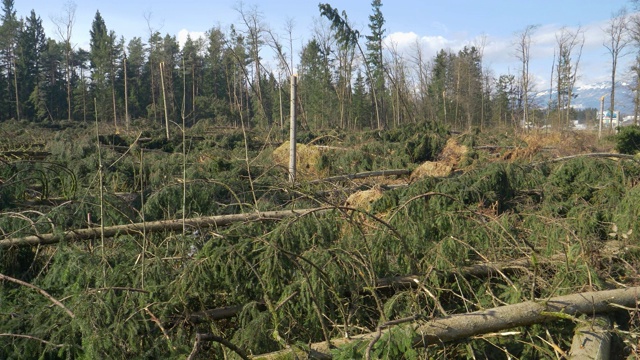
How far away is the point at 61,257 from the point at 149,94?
4083cm

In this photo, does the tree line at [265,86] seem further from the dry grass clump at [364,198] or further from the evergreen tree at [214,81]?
the dry grass clump at [364,198]

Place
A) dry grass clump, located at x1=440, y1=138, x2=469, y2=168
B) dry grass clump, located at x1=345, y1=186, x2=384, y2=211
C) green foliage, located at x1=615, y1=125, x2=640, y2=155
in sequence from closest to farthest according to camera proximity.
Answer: dry grass clump, located at x1=345, y1=186, x2=384, y2=211 < dry grass clump, located at x1=440, y1=138, x2=469, y2=168 < green foliage, located at x1=615, y1=125, x2=640, y2=155

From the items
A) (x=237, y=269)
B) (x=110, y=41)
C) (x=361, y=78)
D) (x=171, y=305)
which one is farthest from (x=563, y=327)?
(x=110, y=41)

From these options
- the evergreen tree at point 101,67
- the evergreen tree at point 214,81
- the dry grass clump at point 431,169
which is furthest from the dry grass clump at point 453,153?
the evergreen tree at point 101,67

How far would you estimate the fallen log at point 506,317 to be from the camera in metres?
2.78

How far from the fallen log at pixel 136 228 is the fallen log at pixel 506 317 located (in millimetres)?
1232

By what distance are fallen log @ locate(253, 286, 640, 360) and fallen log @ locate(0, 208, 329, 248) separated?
1.23 meters

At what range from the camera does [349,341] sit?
112 inches

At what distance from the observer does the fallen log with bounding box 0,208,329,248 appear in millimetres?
3982

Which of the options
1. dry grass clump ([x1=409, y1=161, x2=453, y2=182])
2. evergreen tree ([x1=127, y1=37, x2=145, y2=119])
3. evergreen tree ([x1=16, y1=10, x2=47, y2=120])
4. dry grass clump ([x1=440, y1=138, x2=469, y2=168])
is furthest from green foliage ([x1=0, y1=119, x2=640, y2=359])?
evergreen tree ([x1=127, y1=37, x2=145, y2=119])

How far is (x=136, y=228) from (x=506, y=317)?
2840mm

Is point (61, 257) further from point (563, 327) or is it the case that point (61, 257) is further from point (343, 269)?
point (563, 327)

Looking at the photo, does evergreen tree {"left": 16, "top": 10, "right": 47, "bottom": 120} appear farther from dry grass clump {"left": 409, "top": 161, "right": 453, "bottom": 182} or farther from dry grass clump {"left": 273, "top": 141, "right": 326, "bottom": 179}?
dry grass clump {"left": 409, "top": 161, "right": 453, "bottom": 182}

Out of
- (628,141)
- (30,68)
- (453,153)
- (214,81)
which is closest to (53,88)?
(30,68)
